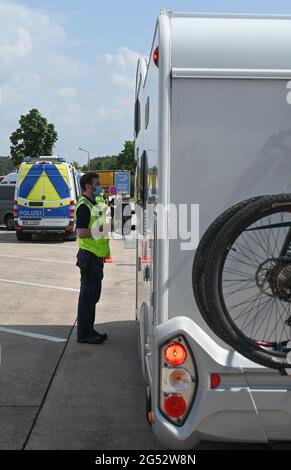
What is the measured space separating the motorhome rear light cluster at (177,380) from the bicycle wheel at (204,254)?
0.69 ft

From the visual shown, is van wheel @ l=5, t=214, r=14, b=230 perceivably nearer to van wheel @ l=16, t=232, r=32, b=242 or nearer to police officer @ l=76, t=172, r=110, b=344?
van wheel @ l=16, t=232, r=32, b=242

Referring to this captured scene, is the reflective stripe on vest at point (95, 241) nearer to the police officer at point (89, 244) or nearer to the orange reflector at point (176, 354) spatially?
the police officer at point (89, 244)

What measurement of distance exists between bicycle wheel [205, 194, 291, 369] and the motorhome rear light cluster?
229 mm

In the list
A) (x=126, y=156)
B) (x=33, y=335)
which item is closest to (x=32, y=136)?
(x=126, y=156)

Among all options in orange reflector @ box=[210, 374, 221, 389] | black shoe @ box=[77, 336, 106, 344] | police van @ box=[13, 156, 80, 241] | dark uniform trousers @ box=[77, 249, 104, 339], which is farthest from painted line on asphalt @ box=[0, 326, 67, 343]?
police van @ box=[13, 156, 80, 241]

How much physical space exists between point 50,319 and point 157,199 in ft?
16.8

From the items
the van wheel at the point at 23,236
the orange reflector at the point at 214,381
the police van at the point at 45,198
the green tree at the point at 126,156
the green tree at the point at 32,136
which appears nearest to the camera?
the orange reflector at the point at 214,381

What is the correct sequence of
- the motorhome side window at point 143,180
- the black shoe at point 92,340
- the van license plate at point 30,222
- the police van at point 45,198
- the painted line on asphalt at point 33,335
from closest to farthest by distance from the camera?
the motorhome side window at point 143,180 → the black shoe at point 92,340 → the painted line on asphalt at point 33,335 → the police van at point 45,198 → the van license plate at point 30,222

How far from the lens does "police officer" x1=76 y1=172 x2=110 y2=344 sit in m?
6.50

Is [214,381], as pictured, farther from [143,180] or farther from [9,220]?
[9,220]

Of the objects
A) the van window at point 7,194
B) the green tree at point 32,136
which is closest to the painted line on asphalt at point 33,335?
the van window at point 7,194

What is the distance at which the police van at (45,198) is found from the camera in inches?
738

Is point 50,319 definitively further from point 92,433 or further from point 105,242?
point 92,433
